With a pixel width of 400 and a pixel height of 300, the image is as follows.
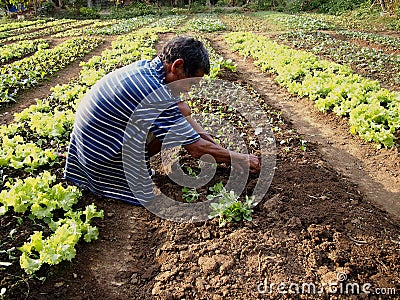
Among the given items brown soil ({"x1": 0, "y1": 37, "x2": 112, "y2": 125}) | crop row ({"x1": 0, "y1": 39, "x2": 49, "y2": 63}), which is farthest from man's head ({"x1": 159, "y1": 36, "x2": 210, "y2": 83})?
crop row ({"x1": 0, "y1": 39, "x2": 49, "y2": 63})

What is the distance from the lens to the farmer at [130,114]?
3416 mm

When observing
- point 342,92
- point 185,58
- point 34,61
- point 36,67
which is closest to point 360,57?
point 342,92

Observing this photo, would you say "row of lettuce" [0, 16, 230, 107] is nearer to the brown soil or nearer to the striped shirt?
the brown soil

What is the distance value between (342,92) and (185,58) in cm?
425

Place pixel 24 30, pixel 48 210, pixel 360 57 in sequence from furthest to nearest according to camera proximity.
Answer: pixel 24 30 < pixel 360 57 < pixel 48 210

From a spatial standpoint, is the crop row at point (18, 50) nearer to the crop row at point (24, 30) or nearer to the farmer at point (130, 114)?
the crop row at point (24, 30)

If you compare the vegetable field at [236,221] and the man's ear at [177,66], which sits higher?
the man's ear at [177,66]

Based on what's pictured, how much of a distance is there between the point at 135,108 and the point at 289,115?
4001mm

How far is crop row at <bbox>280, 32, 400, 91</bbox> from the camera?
355 inches

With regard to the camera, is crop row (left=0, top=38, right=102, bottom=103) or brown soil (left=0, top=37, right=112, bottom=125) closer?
brown soil (left=0, top=37, right=112, bottom=125)

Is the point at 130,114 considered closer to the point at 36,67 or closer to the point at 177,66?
the point at 177,66

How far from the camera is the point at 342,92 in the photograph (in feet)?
21.8

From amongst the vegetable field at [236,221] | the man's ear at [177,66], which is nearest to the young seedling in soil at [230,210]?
the vegetable field at [236,221]

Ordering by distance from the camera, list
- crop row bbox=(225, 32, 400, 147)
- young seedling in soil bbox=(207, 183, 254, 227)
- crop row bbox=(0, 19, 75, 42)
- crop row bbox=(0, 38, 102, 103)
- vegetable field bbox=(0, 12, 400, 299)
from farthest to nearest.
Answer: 1. crop row bbox=(0, 19, 75, 42)
2. crop row bbox=(0, 38, 102, 103)
3. crop row bbox=(225, 32, 400, 147)
4. young seedling in soil bbox=(207, 183, 254, 227)
5. vegetable field bbox=(0, 12, 400, 299)
